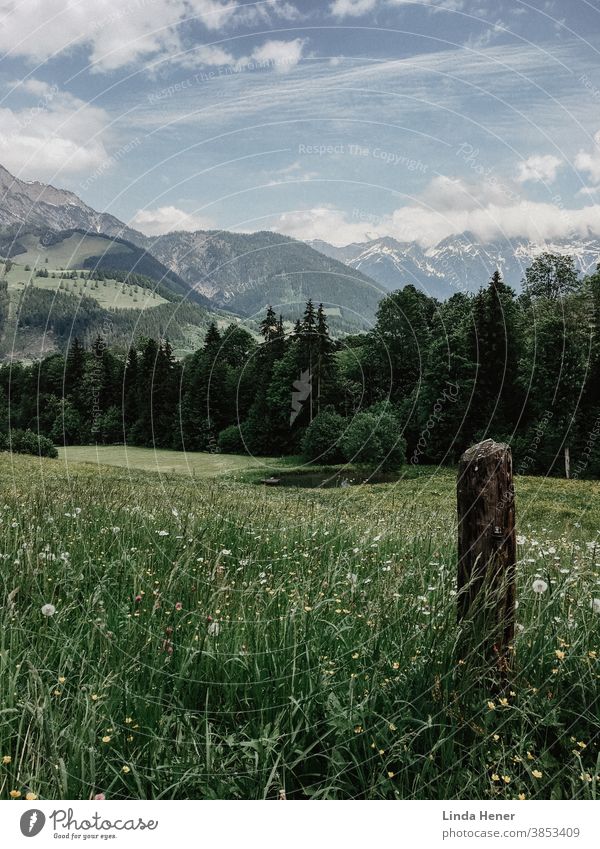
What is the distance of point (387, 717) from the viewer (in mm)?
3629

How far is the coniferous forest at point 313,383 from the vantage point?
9.03 metres

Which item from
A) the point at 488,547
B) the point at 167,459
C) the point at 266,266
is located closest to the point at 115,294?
the point at 167,459

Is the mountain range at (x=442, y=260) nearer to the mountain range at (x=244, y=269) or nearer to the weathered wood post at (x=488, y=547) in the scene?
the mountain range at (x=244, y=269)

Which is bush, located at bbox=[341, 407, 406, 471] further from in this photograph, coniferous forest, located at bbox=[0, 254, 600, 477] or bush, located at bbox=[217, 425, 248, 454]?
bush, located at bbox=[217, 425, 248, 454]

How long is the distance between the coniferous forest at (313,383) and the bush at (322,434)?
29mm

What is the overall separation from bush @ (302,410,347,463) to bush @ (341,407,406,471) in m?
0.74

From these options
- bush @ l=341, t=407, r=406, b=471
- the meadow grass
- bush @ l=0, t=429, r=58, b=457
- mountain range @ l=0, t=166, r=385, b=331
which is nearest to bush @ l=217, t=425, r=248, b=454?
mountain range @ l=0, t=166, r=385, b=331

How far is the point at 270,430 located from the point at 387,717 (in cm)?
646

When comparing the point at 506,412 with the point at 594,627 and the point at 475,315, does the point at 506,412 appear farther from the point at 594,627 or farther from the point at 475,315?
the point at 594,627

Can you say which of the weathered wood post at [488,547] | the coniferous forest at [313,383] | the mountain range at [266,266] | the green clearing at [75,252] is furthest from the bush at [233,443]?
the weathered wood post at [488,547]

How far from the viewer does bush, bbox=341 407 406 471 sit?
12.8 meters

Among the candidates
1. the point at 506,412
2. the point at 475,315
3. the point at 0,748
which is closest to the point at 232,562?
the point at 0,748

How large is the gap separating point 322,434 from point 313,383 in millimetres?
1732

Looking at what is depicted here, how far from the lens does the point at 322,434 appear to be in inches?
443
